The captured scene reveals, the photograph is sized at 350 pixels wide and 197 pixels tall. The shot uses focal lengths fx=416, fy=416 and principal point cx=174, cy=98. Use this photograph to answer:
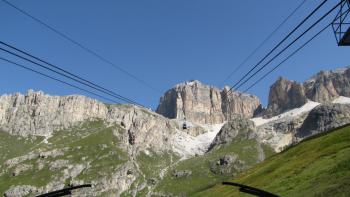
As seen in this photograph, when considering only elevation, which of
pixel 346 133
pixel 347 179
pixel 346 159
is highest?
pixel 346 133

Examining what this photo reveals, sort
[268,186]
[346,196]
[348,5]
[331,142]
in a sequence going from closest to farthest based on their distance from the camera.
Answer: [348,5] → [346,196] → [268,186] → [331,142]

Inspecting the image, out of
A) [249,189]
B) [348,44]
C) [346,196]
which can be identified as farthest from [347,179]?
[249,189]

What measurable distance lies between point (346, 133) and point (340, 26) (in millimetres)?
61695

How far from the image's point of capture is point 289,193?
58.4 metres

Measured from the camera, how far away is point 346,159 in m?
58.2

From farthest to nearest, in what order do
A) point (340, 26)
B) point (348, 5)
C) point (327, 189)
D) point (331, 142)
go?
point (331, 142) < point (327, 189) < point (340, 26) < point (348, 5)

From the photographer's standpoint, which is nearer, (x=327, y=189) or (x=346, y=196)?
(x=346, y=196)

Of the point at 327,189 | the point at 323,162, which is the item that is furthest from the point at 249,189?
the point at 323,162

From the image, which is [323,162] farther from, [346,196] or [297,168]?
[346,196]

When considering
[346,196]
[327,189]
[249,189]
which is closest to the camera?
[249,189]

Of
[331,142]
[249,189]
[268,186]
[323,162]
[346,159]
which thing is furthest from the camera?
[331,142]

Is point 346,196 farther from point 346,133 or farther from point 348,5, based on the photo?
point 346,133

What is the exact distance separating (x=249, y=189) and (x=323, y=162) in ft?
178

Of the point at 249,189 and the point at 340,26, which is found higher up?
the point at 340,26
